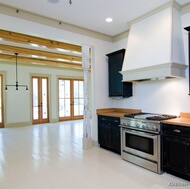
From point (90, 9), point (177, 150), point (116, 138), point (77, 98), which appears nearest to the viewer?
point (177, 150)

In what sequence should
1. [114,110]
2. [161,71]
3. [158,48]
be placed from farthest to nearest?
[114,110], [158,48], [161,71]

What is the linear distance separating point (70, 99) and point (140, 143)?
6876mm

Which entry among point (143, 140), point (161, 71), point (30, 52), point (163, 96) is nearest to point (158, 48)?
point (161, 71)

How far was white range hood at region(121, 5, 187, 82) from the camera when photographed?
2.96m

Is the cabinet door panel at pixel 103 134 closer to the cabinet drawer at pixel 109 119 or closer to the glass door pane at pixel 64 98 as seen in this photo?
the cabinet drawer at pixel 109 119

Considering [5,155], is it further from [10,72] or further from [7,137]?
[10,72]

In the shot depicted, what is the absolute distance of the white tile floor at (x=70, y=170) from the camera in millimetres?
2561

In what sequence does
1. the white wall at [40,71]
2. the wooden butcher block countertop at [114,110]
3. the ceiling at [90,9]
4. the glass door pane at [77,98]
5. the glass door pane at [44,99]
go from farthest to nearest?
the glass door pane at [77,98] → the glass door pane at [44,99] → the wooden butcher block countertop at [114,110] → the white wall at [40,71] → the ceiling at [90,9]

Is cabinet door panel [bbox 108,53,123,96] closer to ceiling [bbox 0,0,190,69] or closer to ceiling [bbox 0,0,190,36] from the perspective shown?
ceiling [bbox 0,0,190,69]

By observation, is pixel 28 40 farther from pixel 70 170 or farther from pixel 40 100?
pixel 40 100

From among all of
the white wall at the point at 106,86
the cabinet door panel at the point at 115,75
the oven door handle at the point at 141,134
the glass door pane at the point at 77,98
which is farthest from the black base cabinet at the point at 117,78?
the glass door pane at the point at 77,98

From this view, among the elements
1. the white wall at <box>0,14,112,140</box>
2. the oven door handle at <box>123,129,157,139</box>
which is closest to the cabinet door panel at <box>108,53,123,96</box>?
the white wall at <box>0,14,112,140</box>

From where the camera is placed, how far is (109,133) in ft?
13.5

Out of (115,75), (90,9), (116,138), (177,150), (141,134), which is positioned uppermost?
(90,9)
